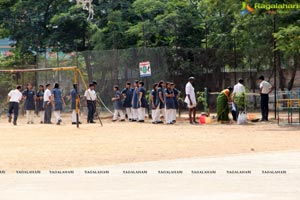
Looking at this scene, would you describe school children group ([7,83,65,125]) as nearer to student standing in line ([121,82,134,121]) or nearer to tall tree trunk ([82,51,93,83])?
tall tree trunk ([82,51,93,83])

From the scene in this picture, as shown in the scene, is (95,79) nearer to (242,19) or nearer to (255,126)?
(242,19)

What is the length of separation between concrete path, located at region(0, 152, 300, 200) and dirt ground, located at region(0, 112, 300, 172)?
1.72m

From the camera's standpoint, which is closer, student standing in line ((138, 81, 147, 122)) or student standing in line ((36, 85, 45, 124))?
student standing in line ((138, 81, 147, 122))

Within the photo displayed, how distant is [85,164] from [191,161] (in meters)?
1.99

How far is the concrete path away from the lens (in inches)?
438

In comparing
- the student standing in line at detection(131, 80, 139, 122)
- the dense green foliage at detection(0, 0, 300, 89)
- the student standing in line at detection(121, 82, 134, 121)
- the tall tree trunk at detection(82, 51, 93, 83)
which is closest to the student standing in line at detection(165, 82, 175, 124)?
the student standing in line at detection(131, 80, 139, 122)

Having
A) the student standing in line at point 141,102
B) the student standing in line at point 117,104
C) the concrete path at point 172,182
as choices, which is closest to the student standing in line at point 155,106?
the student standing in line at point 141,102

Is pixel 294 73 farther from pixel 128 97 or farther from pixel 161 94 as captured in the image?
pixel 161 94

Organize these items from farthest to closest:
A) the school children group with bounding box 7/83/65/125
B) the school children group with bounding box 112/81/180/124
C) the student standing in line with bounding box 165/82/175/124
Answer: the school children group with bounding box 7/83/65/125, the school children group with bounding box 112/81/180/124, the student standing in line with bounding box 165/82/175/124

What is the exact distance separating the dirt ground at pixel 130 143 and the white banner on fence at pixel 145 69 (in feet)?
18.6

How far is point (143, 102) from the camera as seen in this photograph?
34.1 meters

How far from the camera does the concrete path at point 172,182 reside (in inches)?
438

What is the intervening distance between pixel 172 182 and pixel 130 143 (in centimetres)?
927

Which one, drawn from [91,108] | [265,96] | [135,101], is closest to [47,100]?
[91,108]
